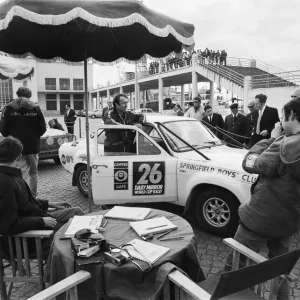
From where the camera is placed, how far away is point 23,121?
5.39 metres

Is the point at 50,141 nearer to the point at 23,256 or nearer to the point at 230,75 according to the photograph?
the point at 23,256

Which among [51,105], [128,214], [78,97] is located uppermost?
[78,97]

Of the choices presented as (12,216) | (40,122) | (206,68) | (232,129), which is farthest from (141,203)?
(206,68)

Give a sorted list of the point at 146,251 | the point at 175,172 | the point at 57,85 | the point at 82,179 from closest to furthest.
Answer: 1. the point at 146,251
2. the point at 175,172
3. the point at 82,179
4. the point at 57,85

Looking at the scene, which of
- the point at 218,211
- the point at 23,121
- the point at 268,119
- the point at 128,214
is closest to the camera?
the point at 128,214

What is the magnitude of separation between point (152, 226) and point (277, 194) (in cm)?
103

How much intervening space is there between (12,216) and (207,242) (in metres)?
2.70

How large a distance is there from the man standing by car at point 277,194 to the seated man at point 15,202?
1.79 meters

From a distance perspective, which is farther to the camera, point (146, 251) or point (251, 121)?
point (251, 121)

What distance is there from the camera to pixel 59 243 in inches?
94.0

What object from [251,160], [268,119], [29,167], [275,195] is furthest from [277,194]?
[268,119]

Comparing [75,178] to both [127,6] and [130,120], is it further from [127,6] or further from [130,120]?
[127,6]

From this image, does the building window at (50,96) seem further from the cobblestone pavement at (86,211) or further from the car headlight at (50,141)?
the car headlight at (50,141)

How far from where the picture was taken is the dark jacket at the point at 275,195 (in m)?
2.24
